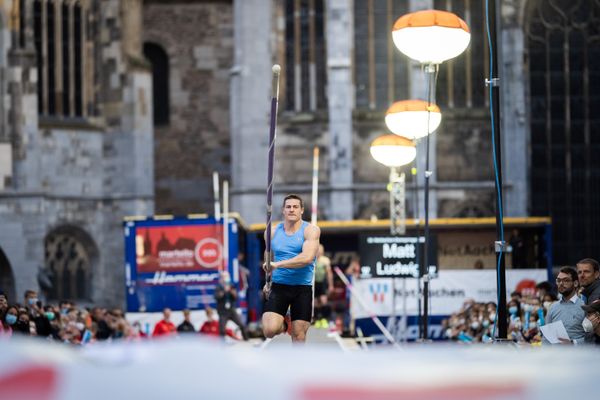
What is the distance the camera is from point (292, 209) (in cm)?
1128

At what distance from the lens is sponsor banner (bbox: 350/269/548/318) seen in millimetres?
28438

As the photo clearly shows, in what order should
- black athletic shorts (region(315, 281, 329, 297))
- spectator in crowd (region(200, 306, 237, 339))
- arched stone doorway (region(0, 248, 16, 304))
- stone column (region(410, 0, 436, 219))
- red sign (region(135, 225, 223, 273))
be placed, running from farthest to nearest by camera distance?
stone column (region(410, 0, 436, 219)) < arched stone doorway (region(0, 248, 16, 304)) < red sign (region(135, 225, 223, 273)) < spectator in crowd (region(200, 306, 237, 339)) < black athletic shorts (region(315, 281, 329, 297))

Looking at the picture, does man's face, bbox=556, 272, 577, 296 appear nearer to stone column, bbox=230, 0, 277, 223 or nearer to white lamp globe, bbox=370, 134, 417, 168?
white lamp globe, bbox=370, 134, 417, 168

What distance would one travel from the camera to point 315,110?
137ft

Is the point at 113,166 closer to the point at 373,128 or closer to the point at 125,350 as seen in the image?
the point at 373,128

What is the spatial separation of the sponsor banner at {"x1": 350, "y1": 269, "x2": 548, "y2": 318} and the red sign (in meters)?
4.47

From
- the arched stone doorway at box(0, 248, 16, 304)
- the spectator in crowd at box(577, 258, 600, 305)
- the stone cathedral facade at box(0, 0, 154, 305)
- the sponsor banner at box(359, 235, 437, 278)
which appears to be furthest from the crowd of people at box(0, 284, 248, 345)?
the spectator in crowd at box(577, 258, 600, 305)

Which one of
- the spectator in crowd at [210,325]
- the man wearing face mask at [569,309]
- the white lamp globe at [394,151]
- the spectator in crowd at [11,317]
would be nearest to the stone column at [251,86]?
the spectator in crowd at [210,325]

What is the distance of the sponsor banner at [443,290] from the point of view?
28438mm

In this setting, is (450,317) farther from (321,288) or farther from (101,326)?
(101,326)

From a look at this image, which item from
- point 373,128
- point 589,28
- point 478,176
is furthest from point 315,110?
point 589,28

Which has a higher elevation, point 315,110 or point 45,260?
point 315,110

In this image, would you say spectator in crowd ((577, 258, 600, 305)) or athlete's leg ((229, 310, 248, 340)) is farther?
athlete's leg ((229, 310, 248, 340))

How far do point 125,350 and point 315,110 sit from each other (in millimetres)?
38568
